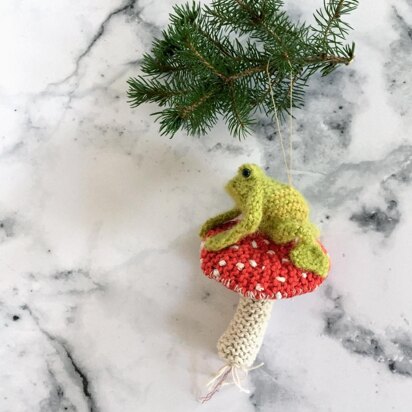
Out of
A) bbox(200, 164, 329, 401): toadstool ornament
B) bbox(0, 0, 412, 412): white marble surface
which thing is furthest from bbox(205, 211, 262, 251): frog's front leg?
bbox(0, 0, 412, 412): white marble surface

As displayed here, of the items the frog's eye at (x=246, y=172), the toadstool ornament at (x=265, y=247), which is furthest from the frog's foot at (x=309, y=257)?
the frog's eye at (x=246, y=172)

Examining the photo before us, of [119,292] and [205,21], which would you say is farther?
[119,292]

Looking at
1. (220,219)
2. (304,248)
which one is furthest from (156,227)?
(304,248)

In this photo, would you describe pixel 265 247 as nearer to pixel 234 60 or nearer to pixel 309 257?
pixel 309 257

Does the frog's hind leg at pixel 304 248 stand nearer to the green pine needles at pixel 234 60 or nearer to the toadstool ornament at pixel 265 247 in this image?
the toadstool ornament at pixel 265 247

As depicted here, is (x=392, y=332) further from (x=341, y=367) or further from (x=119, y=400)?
(x=119, y=400)

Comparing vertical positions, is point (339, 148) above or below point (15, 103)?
above

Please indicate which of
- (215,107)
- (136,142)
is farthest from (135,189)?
(215,107)

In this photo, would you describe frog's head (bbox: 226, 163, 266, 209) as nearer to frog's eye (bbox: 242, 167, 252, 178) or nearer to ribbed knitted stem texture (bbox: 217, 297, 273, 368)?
frog's eye (bbox: 242, 167, 252, 178)
